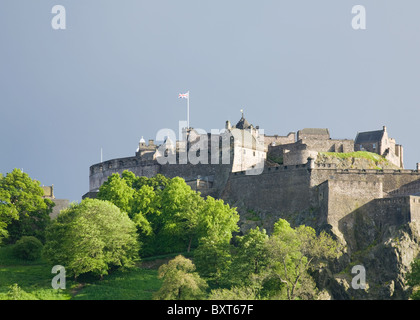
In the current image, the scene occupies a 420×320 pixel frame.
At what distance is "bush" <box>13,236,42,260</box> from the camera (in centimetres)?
8644

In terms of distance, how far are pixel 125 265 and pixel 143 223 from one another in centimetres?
872

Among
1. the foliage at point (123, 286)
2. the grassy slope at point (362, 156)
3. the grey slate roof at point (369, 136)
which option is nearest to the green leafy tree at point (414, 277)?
the foliage at point (123, 286)

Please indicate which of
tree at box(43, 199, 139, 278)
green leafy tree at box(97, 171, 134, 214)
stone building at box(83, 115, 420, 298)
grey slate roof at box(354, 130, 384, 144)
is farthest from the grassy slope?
tree at box(43, 199, 139, 278)

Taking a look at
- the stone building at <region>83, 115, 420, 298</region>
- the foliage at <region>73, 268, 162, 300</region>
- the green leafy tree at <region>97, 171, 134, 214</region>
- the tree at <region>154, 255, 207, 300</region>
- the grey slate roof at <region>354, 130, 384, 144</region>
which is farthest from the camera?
the grey slate roof at <region>354, 130, 384, 144</region>

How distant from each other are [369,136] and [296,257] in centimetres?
4119

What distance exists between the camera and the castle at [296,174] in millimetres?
87562

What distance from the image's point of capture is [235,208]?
90.1 metres

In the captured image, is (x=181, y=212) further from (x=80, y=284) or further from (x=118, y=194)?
(x=80, y=284)

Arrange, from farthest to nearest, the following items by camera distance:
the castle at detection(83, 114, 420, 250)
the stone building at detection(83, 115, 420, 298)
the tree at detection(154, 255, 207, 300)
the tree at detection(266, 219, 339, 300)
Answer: the castle at detection(83, 114, 420, 250), the stone building at detection(83, 115, 420, 298), the tree at detection(266, 219, 339, 300), the tree at detection(154, 255, 207, 300)

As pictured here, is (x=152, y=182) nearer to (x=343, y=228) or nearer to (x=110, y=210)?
(x=110, y=210)

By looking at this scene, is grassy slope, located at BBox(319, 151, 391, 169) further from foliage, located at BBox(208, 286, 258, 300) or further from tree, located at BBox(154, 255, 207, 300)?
tree, located at BBox(154, 255, 207, 300)

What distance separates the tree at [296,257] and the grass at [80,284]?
11196 millimetres

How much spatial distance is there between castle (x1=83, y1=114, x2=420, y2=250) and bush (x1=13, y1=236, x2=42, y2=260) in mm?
22280

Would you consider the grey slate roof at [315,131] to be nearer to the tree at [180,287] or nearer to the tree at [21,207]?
the tree at [21,207]
